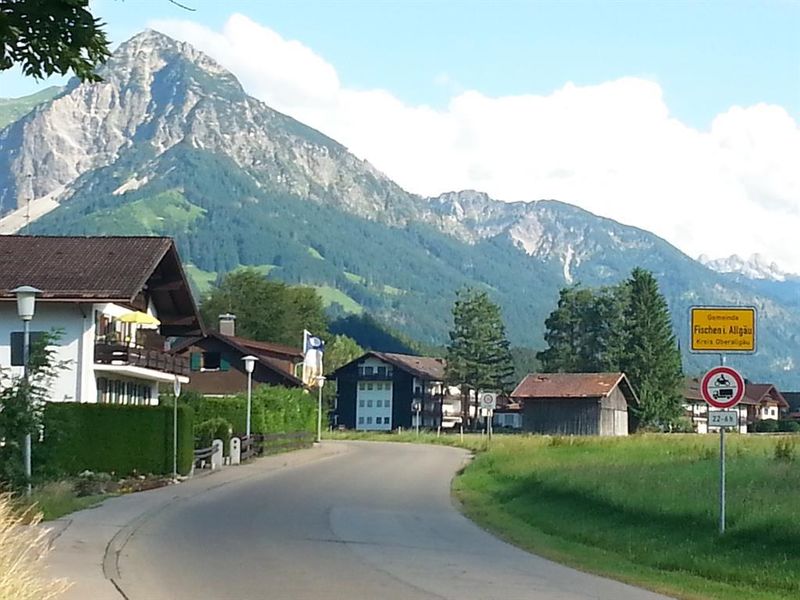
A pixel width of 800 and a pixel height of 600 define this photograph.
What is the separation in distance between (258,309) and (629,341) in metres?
36.1

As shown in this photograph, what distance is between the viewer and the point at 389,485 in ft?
127

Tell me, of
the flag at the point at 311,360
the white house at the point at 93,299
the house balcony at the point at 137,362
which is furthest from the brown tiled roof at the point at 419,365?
the white house at the point at 93,299

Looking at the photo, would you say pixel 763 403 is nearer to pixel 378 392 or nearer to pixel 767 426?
pixel 767 426

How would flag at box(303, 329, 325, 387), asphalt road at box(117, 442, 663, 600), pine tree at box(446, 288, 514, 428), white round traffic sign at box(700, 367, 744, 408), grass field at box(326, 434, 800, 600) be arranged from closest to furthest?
1. asphalt road at box(117, 442, 663, 600)
2. grass field at box(326, 434, 800, 600)
3. white round traffic sign at box(700, 367, 744, 408)
4. flag at box(303, 329, 325, 387)
5. pine tree at box(446, 288, 514, 428)

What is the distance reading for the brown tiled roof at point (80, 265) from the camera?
42.7 metres

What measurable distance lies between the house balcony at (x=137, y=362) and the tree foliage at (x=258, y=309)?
231 feet

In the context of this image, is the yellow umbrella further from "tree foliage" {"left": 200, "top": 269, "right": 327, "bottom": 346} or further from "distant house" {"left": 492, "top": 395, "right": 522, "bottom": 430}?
"distant house" {"left": 492, "top": 395, "right": 522, "bottom": 430}

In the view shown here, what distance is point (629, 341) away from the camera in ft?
385

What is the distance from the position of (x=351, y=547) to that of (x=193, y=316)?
3322cm

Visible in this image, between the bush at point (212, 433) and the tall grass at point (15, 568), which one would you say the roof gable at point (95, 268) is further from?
the tall grass at point (15, 568)

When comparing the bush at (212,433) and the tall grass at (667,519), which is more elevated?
the bush at (212,433)

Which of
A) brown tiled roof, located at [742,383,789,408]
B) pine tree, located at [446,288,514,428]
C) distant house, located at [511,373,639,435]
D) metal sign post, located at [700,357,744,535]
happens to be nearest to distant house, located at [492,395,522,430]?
pine tree, located at [446,288,514,428]

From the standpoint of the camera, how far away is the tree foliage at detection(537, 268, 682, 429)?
113m

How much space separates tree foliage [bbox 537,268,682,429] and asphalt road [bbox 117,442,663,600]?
8308 cm
